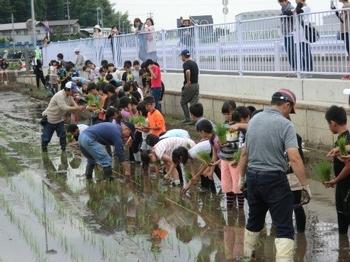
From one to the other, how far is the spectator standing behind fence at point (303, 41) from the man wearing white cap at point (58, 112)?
4.86 m

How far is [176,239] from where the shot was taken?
7512 mm

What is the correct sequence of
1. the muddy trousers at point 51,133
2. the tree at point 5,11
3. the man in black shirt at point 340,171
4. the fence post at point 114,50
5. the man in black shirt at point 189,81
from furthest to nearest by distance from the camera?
1. the tree at point 5,11
2. the fence post at point 114,50
3. the man in black shirt at point 189,81
4. the muddy trousers at point 51,133
5. the man in black shirt at point 340,171

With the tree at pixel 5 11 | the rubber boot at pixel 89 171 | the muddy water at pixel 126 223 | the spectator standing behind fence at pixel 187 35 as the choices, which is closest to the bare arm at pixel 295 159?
the muddy water at pixel 126 223

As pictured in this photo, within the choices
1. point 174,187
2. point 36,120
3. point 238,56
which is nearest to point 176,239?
point 174,187

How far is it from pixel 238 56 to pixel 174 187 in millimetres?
5123

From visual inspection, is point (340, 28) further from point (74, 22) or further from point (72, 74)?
point (74, 22)

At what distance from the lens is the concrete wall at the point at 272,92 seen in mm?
11062

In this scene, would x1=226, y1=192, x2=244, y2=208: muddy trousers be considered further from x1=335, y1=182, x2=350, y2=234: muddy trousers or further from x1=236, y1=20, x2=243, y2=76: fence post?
x1=236, y1=20, x2=243, y2=76: fence post

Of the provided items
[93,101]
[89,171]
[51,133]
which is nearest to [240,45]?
[93,101]

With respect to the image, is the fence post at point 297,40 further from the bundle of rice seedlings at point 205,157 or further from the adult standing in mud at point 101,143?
the bundle of rice seedlings at point 205,157

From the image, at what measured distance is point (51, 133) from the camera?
14.3 m

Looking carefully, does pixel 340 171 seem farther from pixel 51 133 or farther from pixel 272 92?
pixel 51 133

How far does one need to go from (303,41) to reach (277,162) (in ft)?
21.8

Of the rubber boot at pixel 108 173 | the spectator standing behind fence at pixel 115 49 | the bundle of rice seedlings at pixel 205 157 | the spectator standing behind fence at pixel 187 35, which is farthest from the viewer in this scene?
the spectator standing behind fence at pixel 115 49
